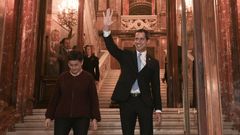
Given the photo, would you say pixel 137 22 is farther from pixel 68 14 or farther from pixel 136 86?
pixel 136 86

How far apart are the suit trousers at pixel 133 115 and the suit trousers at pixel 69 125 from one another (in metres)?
0.50

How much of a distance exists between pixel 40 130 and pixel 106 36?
9.81ft

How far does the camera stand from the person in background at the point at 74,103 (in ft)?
12.7

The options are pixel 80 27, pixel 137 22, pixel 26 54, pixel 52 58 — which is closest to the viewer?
pixel 26 54

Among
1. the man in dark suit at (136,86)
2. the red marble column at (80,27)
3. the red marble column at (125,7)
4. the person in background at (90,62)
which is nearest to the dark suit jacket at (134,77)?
the man in dark suit at (136,86)

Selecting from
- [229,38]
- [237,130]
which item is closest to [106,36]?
[237,130]

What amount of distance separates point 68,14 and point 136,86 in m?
6.97

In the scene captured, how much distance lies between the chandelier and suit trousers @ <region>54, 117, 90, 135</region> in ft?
20.5

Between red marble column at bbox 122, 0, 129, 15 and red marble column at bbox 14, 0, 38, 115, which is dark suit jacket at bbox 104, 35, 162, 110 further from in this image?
red marble column at bbox 122, 0, 129, 15

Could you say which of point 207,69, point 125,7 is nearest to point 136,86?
point 207,69

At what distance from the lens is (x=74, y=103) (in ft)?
12.8

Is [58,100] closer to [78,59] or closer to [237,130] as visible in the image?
[78,59]

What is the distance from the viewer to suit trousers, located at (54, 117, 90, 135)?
3.86 meters

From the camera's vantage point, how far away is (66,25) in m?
10.2
